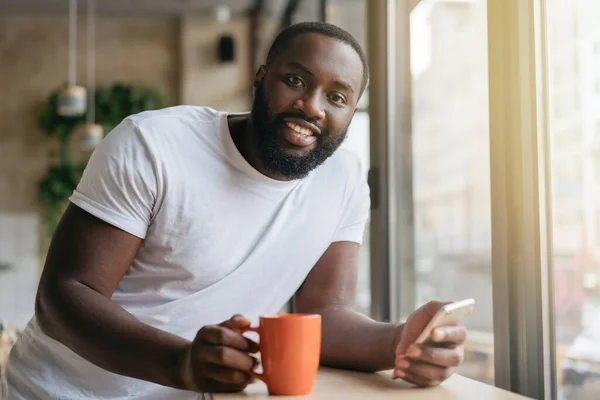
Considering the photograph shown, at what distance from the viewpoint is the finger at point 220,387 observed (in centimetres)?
94

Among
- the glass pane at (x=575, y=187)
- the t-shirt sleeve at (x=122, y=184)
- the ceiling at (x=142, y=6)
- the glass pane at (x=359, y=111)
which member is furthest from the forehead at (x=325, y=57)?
the ceiling at (x=142, y=6)

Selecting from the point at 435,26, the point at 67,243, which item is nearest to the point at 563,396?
the point at 67,243

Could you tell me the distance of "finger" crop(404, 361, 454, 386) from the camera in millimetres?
1073

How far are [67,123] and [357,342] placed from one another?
6219 millimetres

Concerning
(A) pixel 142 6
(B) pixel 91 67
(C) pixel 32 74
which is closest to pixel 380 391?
(A) pixel 142 6

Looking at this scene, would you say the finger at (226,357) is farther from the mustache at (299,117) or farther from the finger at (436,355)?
A: the mustache at (299,117)

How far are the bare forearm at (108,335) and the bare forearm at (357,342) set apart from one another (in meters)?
0.36

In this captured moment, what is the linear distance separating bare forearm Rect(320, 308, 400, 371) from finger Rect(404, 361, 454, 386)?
0.43 ft

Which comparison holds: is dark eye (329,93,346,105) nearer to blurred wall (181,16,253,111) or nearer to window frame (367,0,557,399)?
window frame (367,0,557,399)

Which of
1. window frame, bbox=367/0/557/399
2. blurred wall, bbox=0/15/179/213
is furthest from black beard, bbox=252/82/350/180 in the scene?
blurred wall, bbox=0/15/179/213

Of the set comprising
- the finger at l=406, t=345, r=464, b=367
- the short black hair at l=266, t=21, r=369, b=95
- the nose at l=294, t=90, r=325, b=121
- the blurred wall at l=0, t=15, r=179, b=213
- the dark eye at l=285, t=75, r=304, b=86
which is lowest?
the finger at l=406, t=345, r=464, b=367

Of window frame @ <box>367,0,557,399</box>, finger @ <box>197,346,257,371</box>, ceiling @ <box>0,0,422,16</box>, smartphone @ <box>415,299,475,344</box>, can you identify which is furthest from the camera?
ceiling @ <box>0,0,422,16</box>

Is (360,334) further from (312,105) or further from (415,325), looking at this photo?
(312,105)

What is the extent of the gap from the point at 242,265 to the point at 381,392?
1.27ft
